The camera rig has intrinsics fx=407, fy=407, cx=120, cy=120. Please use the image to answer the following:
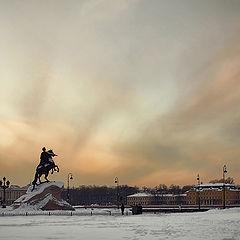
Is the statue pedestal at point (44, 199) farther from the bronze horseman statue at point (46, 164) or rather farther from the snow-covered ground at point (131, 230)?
the snow-covered ground at point (131, 230)

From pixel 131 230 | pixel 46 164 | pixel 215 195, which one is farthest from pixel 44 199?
pixel 215 195

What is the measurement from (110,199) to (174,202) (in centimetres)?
3110

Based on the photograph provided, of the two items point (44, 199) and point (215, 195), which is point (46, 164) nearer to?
point (44, 199)

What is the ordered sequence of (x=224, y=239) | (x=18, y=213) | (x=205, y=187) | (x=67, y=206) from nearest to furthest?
(x=224, y=239), (x=18, y=213), (x=67, y=206), (x=205, y=187)

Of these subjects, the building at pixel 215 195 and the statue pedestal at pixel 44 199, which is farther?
the building at pixel 215 195

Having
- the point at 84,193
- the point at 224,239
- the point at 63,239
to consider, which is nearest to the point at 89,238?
the point at 63,239

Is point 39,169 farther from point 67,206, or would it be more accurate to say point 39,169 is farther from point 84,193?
point 84,193

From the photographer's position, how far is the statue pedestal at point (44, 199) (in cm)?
5116

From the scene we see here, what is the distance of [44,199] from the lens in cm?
5178

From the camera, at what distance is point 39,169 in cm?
5466

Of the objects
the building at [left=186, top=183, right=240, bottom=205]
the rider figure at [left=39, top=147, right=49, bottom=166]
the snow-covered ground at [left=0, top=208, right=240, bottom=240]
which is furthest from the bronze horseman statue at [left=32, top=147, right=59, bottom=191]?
the building at [left=186, top=183, right=240, bottom=205]

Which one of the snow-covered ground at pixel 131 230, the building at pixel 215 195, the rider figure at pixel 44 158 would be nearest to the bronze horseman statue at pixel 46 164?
the rider figure at pixel 44 158

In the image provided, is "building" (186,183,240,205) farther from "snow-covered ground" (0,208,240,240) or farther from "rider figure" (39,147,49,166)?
"snow-covered ground" (0,208,240,240)

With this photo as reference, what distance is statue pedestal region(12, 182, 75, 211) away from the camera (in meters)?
51.2
